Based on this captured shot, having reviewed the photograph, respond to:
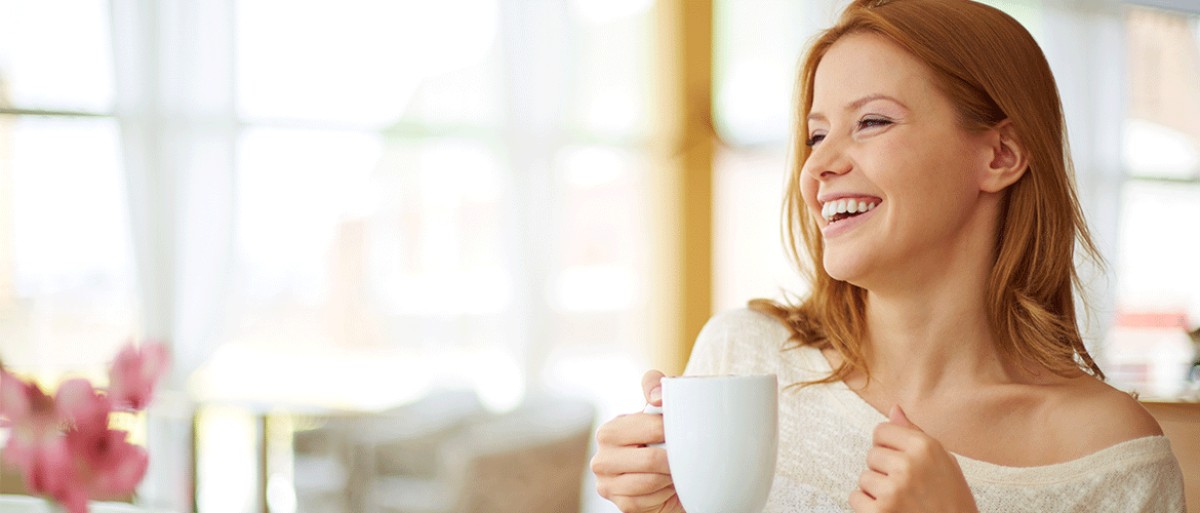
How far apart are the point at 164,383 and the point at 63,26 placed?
1189mm

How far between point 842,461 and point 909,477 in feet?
1.53

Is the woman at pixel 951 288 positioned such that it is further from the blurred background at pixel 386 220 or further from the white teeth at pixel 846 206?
the blurred background at pixel 386 220

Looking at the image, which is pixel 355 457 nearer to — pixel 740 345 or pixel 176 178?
pixel 176 178

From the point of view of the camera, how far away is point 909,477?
93cm

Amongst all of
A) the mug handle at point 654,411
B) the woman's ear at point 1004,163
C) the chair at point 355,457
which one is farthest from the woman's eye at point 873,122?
the chair at point 355,457

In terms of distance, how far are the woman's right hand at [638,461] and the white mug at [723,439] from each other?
79 millimetres

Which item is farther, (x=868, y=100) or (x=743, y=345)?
(x=743, y=345)

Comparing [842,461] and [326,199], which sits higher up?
[326,199]

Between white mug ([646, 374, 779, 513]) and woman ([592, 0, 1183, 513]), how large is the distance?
47 cm

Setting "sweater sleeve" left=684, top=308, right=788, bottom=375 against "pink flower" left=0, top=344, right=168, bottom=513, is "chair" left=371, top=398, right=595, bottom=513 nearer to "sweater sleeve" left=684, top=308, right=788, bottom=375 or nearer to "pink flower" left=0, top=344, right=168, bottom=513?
"sweater sleeve" left=684, top=308, right=788, bottom=375

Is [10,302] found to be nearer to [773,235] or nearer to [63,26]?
[63,26]

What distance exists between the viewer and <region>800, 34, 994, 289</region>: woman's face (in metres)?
1.32

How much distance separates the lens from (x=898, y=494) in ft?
3.05

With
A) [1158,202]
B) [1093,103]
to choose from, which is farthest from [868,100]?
[1158,202]
